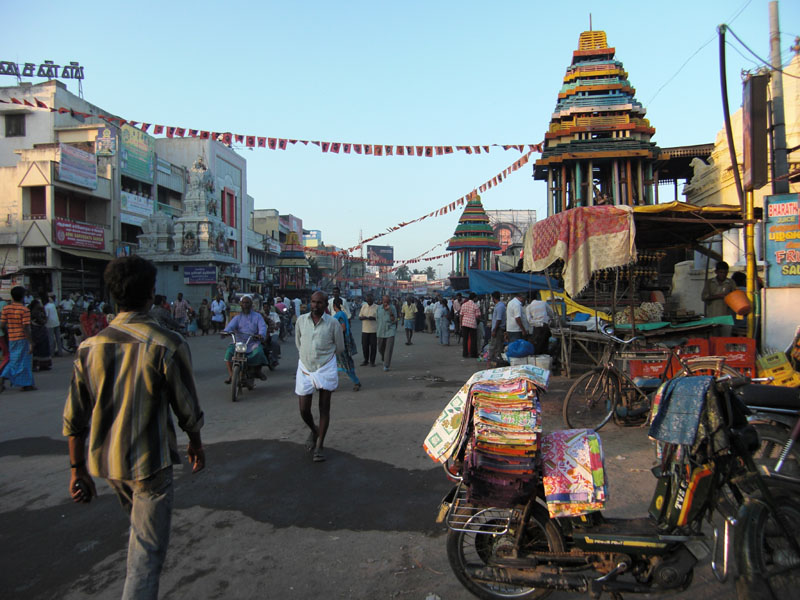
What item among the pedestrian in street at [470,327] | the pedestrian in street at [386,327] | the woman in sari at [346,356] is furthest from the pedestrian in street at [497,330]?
the woman in sari at [346,356]

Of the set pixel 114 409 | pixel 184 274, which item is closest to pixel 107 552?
pixel 114 409

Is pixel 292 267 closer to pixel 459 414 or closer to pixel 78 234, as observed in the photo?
pixel 78 234

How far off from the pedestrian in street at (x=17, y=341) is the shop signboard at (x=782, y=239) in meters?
11.8

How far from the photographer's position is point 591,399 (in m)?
6.36

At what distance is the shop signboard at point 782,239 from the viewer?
7.36 meters

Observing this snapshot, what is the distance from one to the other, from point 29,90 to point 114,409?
34.1 meters

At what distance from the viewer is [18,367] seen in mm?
9078

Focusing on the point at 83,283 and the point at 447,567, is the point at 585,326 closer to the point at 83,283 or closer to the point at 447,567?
the point at 447,567

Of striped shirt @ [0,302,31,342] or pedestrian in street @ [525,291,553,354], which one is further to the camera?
pedestrian in street @ [525,291,553,354]

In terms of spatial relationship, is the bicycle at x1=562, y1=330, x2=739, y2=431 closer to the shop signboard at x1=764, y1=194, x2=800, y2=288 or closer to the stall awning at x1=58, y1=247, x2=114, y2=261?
the shop signboard at x1=764, y1=194, x2=800, y2=288

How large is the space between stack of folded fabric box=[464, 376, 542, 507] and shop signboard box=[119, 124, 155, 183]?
3357 centimetres

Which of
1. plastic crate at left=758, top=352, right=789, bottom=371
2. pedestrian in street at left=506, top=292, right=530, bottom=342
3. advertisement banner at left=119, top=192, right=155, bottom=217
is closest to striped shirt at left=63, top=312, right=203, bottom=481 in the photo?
plastic crate at left=758, top=352, right=789, bottom=371

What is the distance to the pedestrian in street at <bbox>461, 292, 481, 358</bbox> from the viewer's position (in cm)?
1398

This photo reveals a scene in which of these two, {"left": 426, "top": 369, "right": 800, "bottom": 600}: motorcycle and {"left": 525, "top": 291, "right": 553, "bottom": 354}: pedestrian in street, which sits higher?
{"left": 525, "top": 291, "right": 553, "bottom": 354}: pedestrian in street
